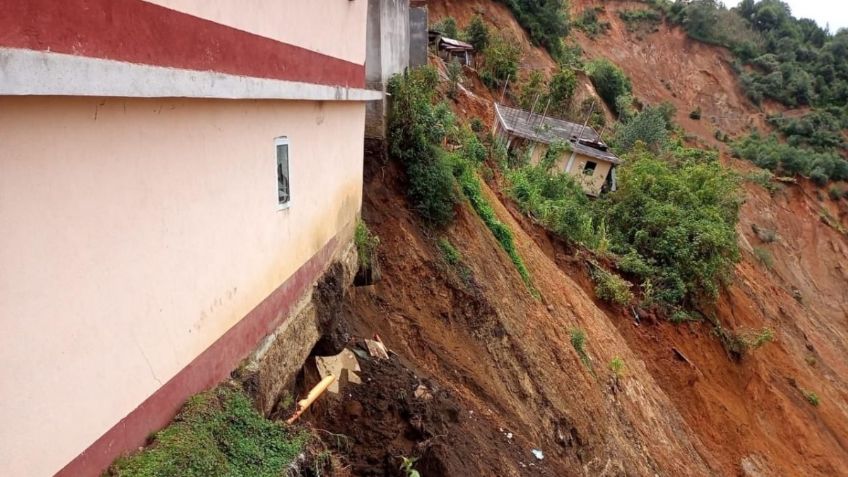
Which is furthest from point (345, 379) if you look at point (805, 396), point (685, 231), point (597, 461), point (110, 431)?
point (805, 396)

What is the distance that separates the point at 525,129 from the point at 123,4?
21077 mm

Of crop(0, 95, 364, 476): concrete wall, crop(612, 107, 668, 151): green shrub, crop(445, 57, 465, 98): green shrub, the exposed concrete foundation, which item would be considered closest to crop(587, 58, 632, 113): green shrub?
crop(612, 107, 668, 151): green shrub

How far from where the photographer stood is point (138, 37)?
306cm

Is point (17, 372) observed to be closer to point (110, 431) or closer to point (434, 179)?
point (110, 431)

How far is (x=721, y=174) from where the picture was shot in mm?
19875

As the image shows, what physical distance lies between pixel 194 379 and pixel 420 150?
6.81m

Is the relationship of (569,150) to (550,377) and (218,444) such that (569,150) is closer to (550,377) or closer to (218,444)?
(550,377)

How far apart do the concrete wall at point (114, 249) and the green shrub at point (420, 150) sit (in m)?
4.98

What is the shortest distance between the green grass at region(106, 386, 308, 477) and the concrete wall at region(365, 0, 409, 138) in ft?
20.3

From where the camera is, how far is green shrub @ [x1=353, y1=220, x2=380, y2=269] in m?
8.34

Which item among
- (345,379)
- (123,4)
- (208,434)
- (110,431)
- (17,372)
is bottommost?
(345,379)

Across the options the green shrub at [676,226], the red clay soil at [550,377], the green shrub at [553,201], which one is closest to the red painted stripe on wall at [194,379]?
the red clay soil at [550,377]

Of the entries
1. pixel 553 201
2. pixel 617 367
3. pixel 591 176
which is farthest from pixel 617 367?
pixel 591 176

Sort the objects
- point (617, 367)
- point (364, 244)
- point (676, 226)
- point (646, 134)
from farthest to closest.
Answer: point (646, 134), point (676, 226), point (617, 367), point (364, 244)
